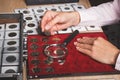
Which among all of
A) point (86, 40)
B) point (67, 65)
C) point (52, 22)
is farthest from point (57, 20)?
point (67, 65)

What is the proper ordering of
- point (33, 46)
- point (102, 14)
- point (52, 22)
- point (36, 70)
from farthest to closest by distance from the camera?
point (102, 14)
point (52, 22)
point (33, 46)
point (36, 70)

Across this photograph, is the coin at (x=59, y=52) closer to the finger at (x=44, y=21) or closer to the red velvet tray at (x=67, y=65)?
the red velvet tray at (x=67, y=65)

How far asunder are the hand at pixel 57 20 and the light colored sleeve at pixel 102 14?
0.18ft

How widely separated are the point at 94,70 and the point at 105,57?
87 mm

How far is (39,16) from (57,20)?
0.11 m

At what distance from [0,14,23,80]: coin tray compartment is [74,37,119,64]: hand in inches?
8.8

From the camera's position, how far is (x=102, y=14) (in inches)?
47.4

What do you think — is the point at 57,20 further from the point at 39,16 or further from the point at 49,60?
the point at 49,60

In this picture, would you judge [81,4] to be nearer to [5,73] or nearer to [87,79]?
[87,79]

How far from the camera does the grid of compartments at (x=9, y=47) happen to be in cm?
80

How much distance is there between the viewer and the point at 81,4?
127cm

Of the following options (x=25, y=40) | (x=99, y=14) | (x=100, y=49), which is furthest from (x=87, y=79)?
(x=99, y=14)

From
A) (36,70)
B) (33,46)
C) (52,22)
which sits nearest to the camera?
(36,70)

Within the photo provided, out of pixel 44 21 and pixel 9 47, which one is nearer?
pixel 9 47
